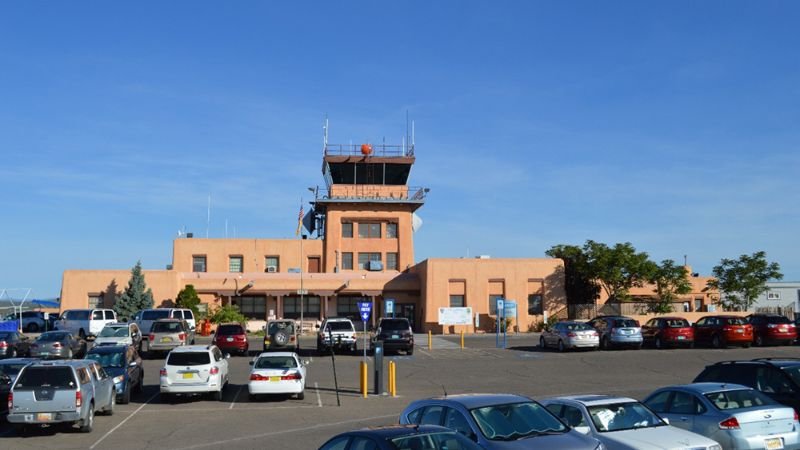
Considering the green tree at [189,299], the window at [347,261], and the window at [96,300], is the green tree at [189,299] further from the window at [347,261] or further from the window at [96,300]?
the window at [347,261]

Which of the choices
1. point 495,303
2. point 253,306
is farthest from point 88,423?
point 253,306

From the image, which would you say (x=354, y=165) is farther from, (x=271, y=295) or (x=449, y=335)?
(x=449, y=335)

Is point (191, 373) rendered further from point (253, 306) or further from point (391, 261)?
point (391, 261)

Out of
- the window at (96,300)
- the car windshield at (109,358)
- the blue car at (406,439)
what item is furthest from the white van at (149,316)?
the blue car at (406,439)

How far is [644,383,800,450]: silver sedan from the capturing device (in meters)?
12.4

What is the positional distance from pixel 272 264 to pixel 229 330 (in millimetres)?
26208

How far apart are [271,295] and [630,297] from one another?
2615cm

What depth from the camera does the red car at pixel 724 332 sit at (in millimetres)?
41156

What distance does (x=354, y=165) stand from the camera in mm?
67000

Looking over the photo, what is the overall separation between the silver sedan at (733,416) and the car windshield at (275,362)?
1317cm

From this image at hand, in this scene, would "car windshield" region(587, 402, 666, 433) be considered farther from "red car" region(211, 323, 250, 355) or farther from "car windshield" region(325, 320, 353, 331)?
"red car" region(211, 323, 250, 355)

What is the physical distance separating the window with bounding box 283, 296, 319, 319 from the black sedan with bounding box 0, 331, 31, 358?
25810 millimetres

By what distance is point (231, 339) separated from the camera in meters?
38.6

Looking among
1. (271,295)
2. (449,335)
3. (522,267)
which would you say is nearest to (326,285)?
(271,295)
